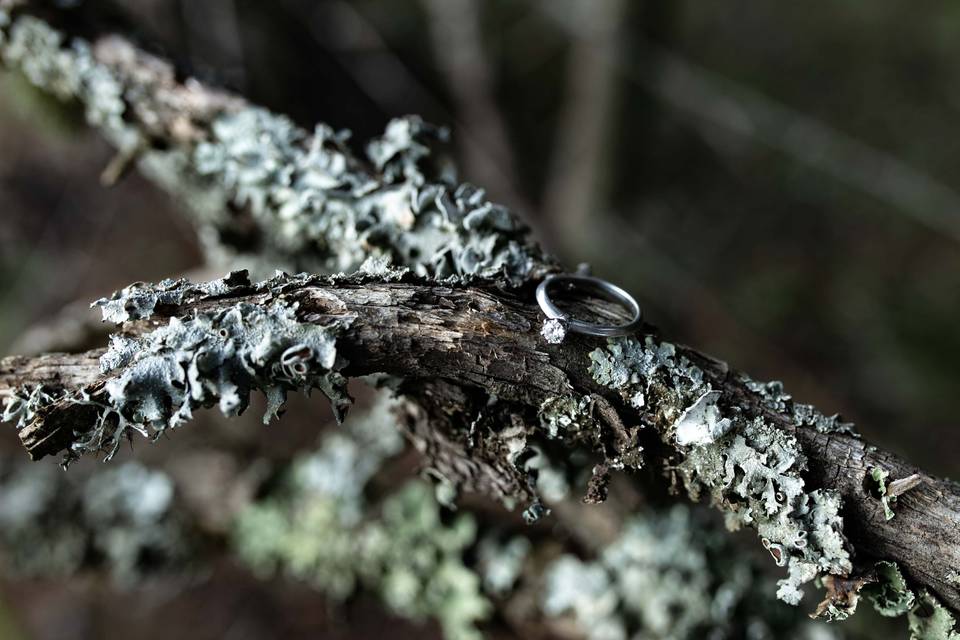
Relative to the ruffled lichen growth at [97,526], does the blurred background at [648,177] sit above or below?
above

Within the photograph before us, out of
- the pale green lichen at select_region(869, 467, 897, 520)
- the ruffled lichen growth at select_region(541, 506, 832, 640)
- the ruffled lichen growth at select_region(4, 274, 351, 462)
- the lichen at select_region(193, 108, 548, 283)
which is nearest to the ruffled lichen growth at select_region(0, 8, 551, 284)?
the lichen at select_region(193, 108, 548, 283)

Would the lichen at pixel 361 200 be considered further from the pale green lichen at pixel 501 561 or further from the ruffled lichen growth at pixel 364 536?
the pale green lichen at pixel 501 561

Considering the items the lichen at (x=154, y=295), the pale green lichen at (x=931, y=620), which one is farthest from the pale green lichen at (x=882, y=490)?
the lichen at (x=154, y=295)

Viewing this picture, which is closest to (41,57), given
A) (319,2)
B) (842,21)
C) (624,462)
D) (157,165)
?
(157,165)

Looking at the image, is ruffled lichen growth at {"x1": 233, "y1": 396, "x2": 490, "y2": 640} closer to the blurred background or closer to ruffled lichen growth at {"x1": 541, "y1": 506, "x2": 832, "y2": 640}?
ruffled lichen growth at {"x1": 541, "y1": 506, "x2": 832, "y2": 640}

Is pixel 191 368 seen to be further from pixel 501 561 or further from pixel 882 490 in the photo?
pixel 501 561

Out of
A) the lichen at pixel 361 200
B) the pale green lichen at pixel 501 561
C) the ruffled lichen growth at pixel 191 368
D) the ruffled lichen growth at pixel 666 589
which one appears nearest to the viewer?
the ruffled lichen growth at pixel 191 368

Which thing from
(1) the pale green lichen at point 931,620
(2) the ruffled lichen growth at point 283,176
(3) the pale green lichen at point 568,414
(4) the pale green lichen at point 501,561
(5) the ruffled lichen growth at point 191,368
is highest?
(2) the ruffled lichen growth at point 283,176

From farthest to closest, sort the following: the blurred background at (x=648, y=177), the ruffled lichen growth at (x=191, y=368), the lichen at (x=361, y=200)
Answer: the blurred background at (x=648, y=177) < the lichen at (x=361, y=200) < the ruffled lichen growth at (x=191, y=368)
